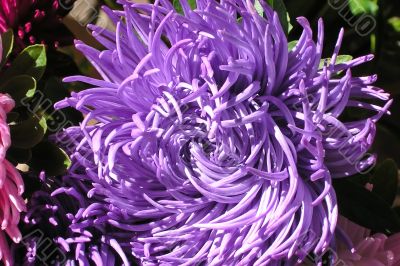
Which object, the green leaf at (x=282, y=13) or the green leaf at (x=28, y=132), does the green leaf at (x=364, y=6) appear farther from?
the green leaf at (x=28, y=132)

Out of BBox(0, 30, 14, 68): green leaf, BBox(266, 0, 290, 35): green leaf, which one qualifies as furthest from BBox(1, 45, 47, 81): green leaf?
BBox(266, 0, 290, 35): green leaf

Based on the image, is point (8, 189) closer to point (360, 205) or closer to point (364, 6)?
point (360, 205)

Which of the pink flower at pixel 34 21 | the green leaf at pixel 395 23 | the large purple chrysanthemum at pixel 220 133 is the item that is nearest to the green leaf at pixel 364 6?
the green leaf at pixel 395 23

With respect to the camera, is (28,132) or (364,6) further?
(364,6)

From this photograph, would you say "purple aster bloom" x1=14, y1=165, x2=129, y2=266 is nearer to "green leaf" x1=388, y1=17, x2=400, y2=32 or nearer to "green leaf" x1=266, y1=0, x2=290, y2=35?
"green leaf" x1=266, y1=0, x2=290, y2=35

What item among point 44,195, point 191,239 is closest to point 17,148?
point 44,195

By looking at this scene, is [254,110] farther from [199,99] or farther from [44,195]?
[44,195]

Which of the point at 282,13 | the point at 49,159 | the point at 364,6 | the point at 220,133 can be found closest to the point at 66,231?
the point at 49,159
